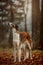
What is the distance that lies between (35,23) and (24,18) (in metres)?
0.14

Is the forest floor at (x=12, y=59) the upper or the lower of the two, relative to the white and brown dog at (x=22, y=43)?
lower

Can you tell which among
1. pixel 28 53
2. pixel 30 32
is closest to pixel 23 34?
pixel 30 32

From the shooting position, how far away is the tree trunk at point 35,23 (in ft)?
6.72

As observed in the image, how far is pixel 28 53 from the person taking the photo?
2047 millimetres

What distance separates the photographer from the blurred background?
6.73ft

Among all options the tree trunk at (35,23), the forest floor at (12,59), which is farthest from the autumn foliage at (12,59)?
the tree trunk at (35,23)

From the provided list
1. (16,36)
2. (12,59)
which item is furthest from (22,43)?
(12,59)

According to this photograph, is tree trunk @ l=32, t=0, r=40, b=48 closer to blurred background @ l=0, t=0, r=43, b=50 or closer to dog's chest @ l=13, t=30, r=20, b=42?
blurred background @ l=0, t=0, r=43, b=50

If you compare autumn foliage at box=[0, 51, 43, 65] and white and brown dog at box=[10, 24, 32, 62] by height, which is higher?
white and brown dog at box=[10, 24, 32, 62]

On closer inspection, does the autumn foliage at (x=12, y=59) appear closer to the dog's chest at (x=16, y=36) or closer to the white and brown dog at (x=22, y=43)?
the white and brown dog at (x=22, y=43)

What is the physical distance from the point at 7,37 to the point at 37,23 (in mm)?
385

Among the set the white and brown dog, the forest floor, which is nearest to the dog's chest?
the white and brown dog

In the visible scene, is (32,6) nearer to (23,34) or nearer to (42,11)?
(42,11)

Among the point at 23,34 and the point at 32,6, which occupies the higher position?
the point at 32,6
